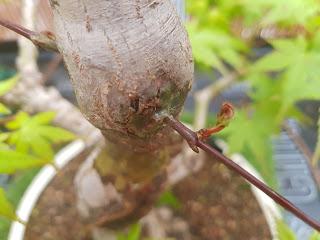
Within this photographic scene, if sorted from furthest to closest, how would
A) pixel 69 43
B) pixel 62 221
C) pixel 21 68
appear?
pixel 21 68, pixel 62 221, pixel 69 43

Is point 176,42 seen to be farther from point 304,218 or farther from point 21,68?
point 21,68

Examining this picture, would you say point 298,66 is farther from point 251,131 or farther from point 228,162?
point 228,162

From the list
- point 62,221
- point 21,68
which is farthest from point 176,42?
point 21,68

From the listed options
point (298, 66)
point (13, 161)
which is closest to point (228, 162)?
point (13, 161)

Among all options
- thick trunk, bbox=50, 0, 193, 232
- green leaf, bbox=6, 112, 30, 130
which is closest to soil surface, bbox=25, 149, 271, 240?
green leaf, bbox=6, 112, 30, 130

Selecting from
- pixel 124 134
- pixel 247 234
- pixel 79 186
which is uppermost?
pixel 124 134
